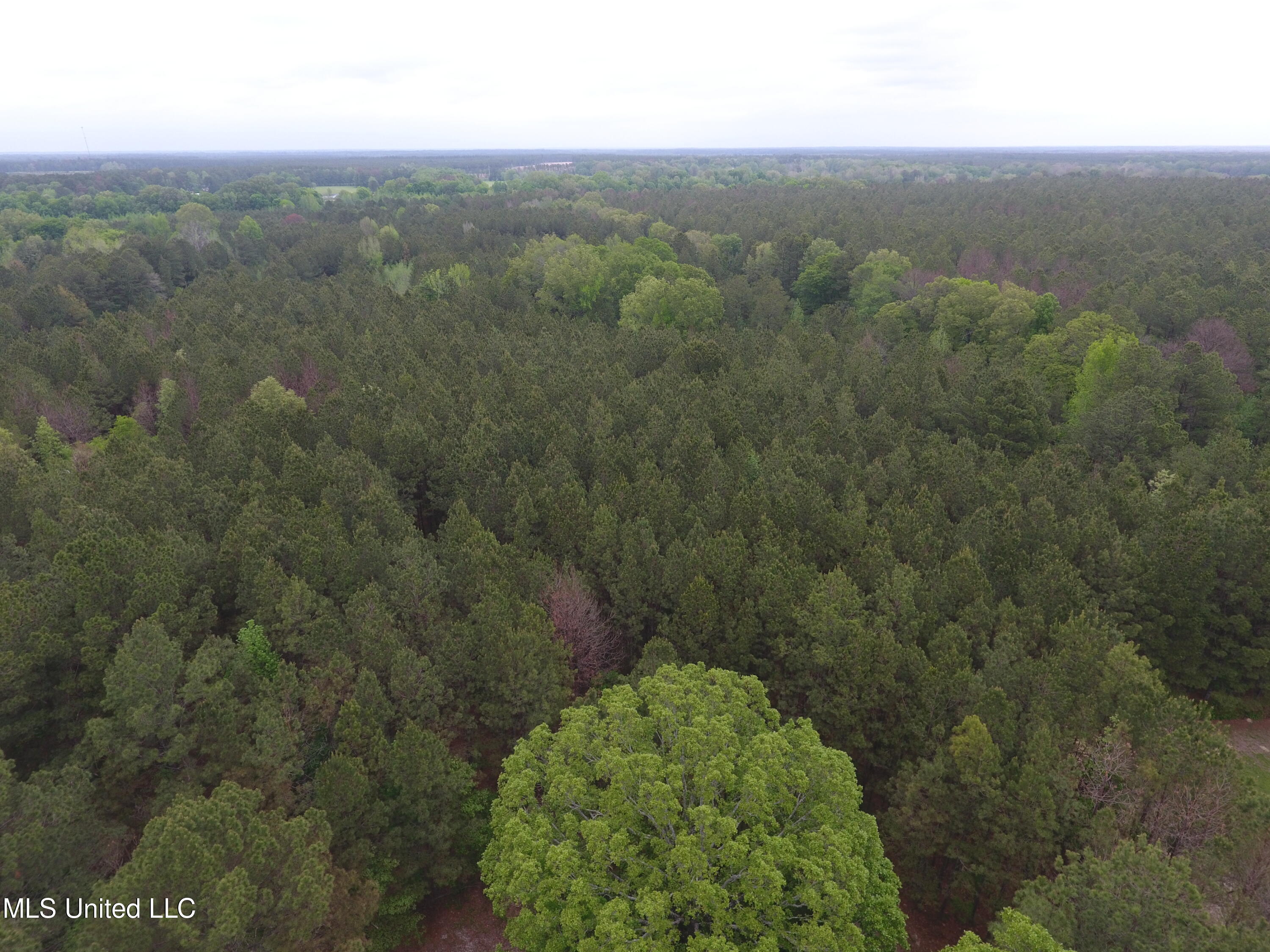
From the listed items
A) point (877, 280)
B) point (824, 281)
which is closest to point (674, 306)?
point (877, 280)

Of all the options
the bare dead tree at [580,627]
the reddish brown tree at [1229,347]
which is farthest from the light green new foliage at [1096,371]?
the bare dead tree at [580,627]

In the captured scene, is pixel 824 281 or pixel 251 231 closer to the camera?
pixel 824 281

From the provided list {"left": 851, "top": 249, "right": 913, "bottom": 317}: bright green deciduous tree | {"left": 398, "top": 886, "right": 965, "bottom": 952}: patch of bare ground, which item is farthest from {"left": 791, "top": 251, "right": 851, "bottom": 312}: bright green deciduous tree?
{"left": 398, "top": 886, "right": 965, "bottom": 952}: patch of bare ground

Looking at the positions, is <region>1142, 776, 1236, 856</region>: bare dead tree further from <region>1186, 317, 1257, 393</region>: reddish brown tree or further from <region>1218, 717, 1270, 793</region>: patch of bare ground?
<region>1186, 317, 1257, 393</region>: reddish brown tree

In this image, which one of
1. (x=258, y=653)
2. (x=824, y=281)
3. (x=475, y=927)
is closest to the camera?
(x=475, y=927)

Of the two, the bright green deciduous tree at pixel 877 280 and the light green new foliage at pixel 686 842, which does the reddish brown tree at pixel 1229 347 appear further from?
the light green new foliage at pixel 686 842

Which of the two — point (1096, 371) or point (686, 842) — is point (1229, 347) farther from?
point (686, 842)
